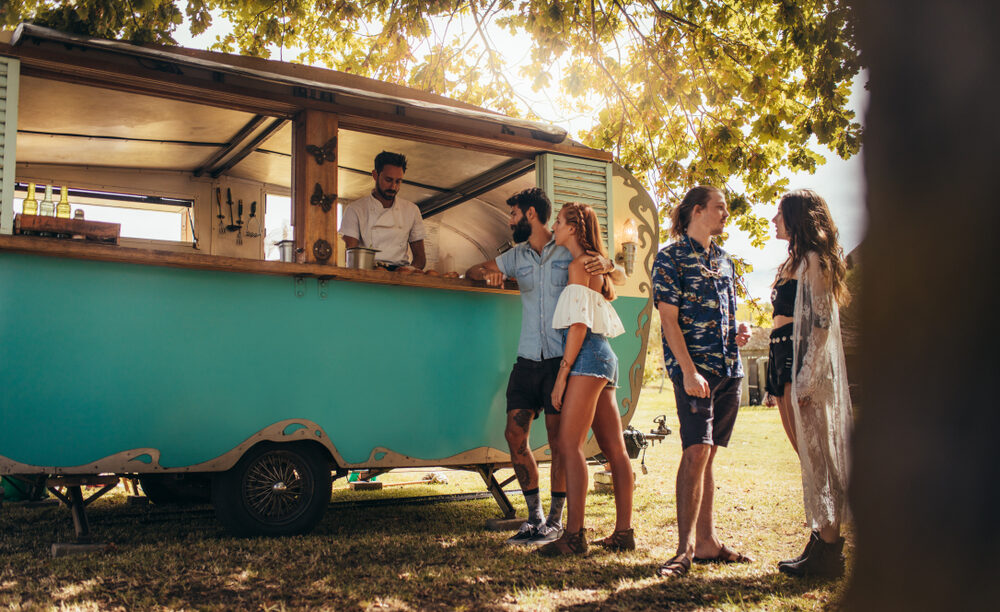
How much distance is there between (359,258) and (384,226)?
43.1 inches

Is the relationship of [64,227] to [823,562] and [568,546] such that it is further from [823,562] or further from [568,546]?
[823,562]

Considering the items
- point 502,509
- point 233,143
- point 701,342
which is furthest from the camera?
point 233,143

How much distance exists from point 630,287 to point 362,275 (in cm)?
241

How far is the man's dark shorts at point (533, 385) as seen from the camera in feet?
15.8

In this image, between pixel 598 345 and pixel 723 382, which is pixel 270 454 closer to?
pixel 598 345

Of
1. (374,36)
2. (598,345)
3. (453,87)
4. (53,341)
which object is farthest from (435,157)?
(453,87)

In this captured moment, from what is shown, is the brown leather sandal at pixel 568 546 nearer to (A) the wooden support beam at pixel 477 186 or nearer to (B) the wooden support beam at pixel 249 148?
(A) the wooden support beam at pixel 477 186

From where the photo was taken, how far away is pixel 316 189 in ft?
16.9

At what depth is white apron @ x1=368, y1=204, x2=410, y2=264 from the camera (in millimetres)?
6219

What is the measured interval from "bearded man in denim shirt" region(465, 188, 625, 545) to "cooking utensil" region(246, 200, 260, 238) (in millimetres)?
3205

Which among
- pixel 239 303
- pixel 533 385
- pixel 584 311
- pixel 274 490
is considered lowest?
pixel 274 490

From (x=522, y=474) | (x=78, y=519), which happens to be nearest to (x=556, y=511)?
(x=522, y=474)

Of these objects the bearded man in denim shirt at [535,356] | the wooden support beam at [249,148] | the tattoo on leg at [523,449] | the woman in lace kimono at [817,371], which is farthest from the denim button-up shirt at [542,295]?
the wooden support beam at [249,148]

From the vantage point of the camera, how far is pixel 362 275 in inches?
202
